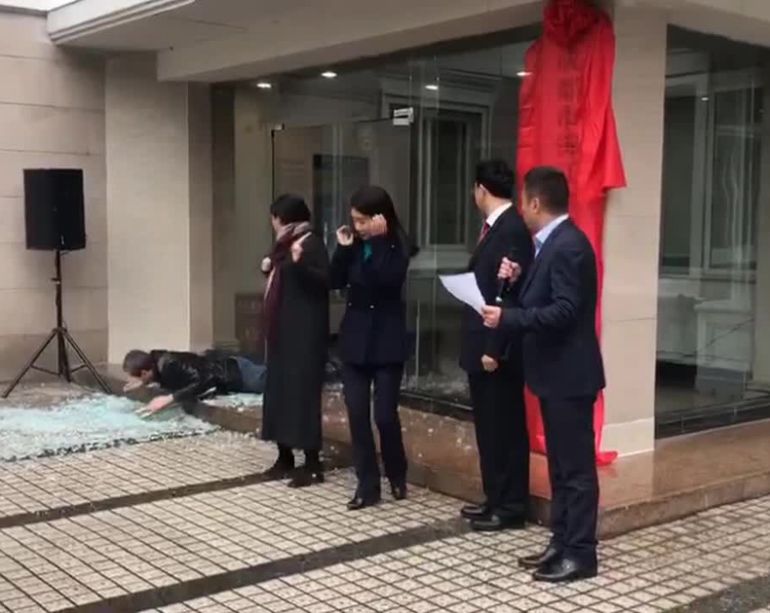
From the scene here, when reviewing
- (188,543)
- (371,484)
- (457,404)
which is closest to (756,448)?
(457,404)

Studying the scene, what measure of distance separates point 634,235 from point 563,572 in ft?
6.74

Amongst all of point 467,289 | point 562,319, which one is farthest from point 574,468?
point 467,289

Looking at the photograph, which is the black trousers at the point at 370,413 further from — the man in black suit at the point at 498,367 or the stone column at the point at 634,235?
the stone column at the point at 634,235

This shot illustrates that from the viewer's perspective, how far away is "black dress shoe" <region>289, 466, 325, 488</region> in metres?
5.12

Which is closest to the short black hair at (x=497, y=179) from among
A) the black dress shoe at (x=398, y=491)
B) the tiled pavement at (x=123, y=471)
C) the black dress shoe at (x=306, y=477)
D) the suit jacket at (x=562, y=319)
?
the suit jacket at (x=562, y=319)

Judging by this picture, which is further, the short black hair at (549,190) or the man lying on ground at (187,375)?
the man lying on ground at (187,375)

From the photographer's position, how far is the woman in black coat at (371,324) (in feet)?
15.1

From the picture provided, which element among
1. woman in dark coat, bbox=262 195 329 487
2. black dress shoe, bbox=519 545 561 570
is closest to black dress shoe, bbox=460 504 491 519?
black dress shoe, bbox=519 545 561 570

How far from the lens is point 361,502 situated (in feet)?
15.5

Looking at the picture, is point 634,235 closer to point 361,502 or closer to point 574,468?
point 574,468

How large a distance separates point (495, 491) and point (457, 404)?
2071mm

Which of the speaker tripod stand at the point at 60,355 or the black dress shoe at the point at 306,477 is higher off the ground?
the speaker tripod stand at the point at 60,355

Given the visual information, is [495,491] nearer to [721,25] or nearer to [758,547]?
[758,547]

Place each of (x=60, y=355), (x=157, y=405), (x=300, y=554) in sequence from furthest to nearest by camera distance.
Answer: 1. (x=60, y=355)
2. (x=157, y=405)
3. (x=300, y=554)
